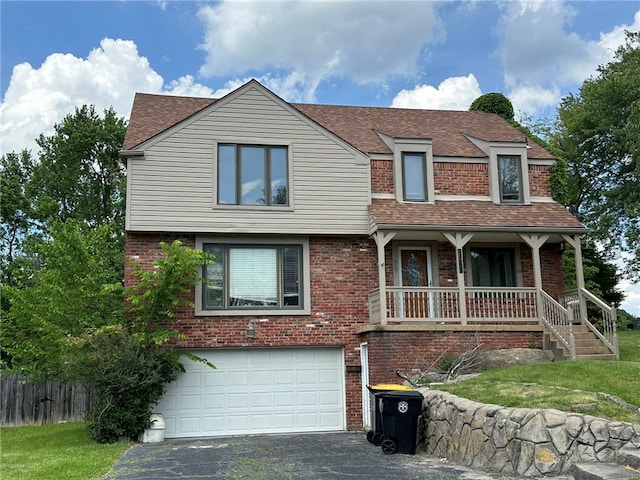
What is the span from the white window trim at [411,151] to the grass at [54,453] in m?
9.08

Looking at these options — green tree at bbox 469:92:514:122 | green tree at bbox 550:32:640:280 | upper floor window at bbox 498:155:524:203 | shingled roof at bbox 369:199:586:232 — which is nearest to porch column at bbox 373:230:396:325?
shingled roof at bbox 369:199:586:232

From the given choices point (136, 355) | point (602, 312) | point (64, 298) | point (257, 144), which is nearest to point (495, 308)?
point (602, 312)

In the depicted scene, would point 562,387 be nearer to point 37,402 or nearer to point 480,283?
point 480,283

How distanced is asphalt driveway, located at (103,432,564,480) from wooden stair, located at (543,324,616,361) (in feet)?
16.4

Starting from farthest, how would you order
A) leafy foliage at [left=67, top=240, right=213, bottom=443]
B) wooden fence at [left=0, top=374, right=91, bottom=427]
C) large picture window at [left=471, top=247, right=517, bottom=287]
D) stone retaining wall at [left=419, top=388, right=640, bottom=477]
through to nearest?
1. wooden fence at [left=0, top=374, right=91, bottom=427]
2. large picture window at [left=471, top=247, right=517, bottom=287]
3. leafy foliage at [left=67, top=240, right=213, bottom=443]
4. stone retaining wall at [left=419, top=388, right=640, bottom=477]

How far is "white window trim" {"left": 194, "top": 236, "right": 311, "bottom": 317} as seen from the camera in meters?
15.3

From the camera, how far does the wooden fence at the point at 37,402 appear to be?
17.7m

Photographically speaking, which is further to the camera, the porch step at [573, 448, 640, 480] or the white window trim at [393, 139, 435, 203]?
the white window trim at [393, 139, 435, 203]

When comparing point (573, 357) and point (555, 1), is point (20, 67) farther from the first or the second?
point (573, 357)

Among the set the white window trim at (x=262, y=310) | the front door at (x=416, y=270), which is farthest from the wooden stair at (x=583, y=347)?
the white window trim at (x=262, y=310)

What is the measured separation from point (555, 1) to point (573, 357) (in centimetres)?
883

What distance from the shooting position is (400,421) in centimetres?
1101

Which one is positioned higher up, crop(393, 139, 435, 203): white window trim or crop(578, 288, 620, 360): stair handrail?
crop(393, 139, 435, 203): white window trim

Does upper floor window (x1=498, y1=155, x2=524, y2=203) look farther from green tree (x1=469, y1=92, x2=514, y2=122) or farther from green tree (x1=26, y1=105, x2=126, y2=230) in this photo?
green tree (x1=26, y1=105, x2=126, y2=230)
